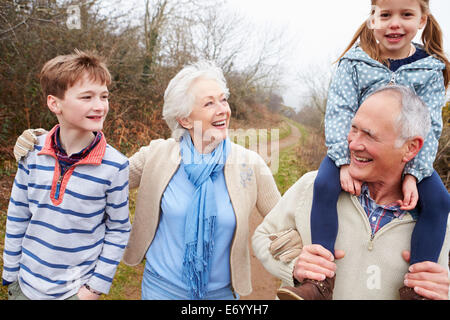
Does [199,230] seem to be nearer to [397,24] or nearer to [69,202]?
[69,202]

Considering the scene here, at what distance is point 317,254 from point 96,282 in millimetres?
1263

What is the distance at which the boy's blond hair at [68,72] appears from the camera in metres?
1.78

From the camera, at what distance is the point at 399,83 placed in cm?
165

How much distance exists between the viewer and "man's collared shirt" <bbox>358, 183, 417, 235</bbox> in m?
1.56

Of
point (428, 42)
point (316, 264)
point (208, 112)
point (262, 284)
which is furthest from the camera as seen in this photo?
point (262, 284)

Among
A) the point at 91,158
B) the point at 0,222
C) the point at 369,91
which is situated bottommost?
the point at 0,222

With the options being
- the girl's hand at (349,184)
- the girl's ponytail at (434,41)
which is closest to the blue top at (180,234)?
the girl's hand at (349,184)

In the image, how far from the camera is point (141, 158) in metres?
2.27

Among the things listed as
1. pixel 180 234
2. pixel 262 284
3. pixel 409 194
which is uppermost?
pixel 409 194

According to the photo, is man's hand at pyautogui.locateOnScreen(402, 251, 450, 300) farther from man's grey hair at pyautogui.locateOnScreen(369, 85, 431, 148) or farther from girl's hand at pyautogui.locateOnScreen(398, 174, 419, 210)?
man's grey hair at pyautogui.locateOnScreen(369, 85, 431, 148)

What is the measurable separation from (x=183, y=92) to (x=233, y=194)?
2.65 ft

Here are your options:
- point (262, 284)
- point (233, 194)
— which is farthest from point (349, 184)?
point (262, 284)
